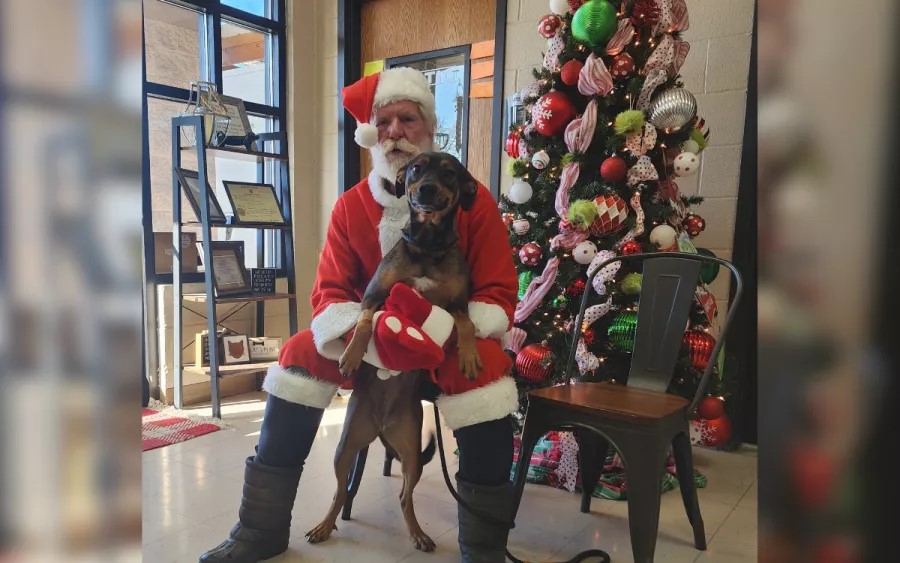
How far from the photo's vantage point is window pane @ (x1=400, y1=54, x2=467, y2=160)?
327 cm

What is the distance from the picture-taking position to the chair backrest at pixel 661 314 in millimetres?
1736

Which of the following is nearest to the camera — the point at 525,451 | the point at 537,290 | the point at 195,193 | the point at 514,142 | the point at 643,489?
the point at 643,489

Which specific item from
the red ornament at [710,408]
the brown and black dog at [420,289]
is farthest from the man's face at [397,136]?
the red ornament at [710,408]

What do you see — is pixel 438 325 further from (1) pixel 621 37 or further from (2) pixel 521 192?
(1) pixel 621 37

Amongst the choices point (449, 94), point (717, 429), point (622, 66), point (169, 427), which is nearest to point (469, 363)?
point (717, 429)

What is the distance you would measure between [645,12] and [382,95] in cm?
108

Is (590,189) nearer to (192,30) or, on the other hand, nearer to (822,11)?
(822,11)

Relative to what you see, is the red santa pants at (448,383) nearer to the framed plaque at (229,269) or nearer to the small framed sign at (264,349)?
the framed plaque at (229,269)

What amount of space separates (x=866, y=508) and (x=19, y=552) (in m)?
0.28

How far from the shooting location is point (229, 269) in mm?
3141

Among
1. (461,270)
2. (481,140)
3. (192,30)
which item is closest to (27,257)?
(461,270)

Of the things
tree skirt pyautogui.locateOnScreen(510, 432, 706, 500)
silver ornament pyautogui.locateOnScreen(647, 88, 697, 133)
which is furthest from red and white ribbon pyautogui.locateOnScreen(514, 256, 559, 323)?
silver ornament pyautogui.locateOnScreen(647, 88, 697, 133)

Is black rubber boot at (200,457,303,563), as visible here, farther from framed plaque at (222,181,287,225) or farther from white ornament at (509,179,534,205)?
framed plaque at (222,181,287,225)

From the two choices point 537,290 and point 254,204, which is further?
point 254,204
